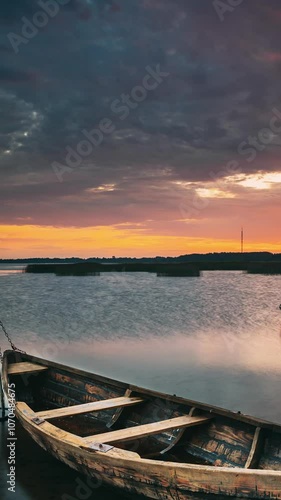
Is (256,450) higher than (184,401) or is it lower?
lower

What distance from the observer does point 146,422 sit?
8.41 meters

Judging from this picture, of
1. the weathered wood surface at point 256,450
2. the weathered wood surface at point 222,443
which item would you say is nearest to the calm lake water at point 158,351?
the weathered wood surface at point 222,443

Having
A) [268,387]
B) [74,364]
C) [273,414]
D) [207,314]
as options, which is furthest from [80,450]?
[207,314]

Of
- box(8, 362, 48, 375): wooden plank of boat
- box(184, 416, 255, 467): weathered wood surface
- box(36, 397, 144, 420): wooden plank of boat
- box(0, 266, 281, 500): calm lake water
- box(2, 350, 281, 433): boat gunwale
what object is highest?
box(2, 350, 281, 433): boat gunwale

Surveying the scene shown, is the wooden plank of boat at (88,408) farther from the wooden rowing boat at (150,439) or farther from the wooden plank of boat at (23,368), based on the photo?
the wooden plank of boat at (23,368)

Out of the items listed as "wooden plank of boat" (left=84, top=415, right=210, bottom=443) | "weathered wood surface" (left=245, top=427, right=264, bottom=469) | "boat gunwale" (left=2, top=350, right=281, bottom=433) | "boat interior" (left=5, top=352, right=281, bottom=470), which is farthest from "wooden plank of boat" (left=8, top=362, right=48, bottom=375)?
"weathered wood surface" (left=245, top=427, right=264, bottom=469)

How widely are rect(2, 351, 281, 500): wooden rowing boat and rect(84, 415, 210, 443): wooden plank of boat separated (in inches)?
0.6

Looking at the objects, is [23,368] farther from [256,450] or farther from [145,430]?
[256,450]

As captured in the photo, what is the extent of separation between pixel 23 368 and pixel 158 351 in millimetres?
10497

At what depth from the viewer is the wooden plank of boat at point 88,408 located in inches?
313

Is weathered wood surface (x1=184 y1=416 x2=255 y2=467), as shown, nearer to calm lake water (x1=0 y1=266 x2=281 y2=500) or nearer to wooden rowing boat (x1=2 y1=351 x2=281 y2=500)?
wooden rowing boat (x1=2 y1=351 x2=281 y2=500)

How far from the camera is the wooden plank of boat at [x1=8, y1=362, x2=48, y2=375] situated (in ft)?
34.4

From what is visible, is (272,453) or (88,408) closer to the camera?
(272,453)

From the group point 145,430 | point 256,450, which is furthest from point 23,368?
point 256,450
